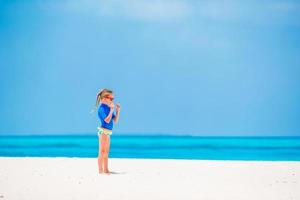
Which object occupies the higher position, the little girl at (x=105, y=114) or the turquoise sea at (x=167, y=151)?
the turquoise sea at (x=167, y=151)

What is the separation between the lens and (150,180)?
9.01 metres

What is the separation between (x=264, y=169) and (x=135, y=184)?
4057 mm

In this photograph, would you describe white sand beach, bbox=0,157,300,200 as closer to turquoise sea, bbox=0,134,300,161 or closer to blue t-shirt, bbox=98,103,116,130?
A: blue t-shirt, bbox=98,103,116,130

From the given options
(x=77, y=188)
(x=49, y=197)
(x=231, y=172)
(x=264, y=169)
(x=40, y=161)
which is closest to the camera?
(x=49, y=197)

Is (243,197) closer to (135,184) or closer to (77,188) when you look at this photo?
(135,184)

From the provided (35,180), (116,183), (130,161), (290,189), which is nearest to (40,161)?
(130,161)

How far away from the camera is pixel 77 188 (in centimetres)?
791

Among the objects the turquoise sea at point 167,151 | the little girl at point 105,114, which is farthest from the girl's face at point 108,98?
the turquoise sea at point 167,151

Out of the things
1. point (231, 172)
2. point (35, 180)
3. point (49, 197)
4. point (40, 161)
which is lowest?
point (49, 197)

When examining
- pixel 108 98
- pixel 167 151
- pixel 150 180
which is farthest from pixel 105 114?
pixel 167 151

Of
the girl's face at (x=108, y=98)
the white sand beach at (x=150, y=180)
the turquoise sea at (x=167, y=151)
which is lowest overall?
the white sand beach at (x=150, y=180)

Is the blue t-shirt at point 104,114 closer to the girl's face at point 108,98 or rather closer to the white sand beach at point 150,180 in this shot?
the girl's face at point 108,98

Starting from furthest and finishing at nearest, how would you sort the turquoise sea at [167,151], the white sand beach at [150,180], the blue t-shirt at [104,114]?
the turquoise sea at [167,151] → the blue t-shirt at [104,114] → the white sand beach at [150,180]

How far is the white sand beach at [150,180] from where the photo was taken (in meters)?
7.36
